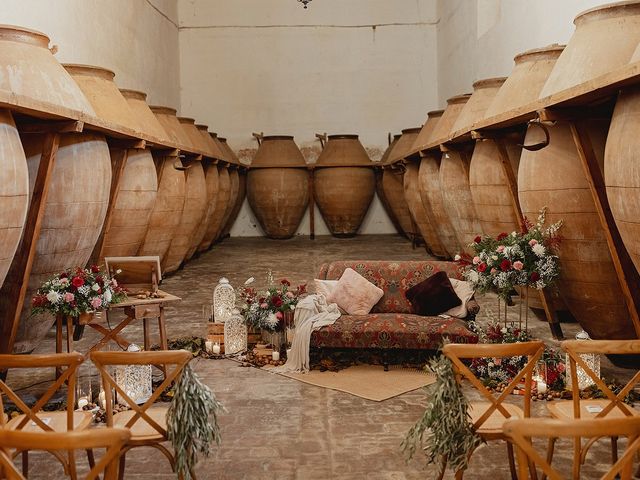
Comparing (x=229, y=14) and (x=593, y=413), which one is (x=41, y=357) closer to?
(x=593, y=413)

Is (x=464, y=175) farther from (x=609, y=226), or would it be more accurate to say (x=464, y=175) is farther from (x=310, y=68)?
(x=310, y=68)

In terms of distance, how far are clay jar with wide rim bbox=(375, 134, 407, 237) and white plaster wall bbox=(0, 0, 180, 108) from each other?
490 centimetres

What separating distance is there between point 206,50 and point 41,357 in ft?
51.5

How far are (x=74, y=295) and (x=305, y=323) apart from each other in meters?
1.87

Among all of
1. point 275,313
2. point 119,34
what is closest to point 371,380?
point 275,313

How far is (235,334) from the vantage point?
20.8 feet

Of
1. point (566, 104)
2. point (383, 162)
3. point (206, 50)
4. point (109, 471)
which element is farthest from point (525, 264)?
point (206, 50)

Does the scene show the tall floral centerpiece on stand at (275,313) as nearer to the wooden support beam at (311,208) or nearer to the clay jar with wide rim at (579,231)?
the clay jar with wide rim at (579,231)

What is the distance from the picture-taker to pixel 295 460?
3.93 metres

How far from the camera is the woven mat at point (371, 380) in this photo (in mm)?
5180

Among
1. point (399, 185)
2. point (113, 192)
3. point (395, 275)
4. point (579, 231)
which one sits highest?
point (399, 185)

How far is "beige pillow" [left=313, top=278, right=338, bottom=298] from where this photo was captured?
6.50 m

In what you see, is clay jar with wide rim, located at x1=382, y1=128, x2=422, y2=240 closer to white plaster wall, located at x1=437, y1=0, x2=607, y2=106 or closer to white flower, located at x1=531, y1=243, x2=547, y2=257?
white plaster wall, located at x1=437, y1=0, x2=607, y2=106

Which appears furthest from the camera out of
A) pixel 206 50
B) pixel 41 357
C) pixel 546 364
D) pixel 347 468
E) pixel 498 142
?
→ pixel 206 50
